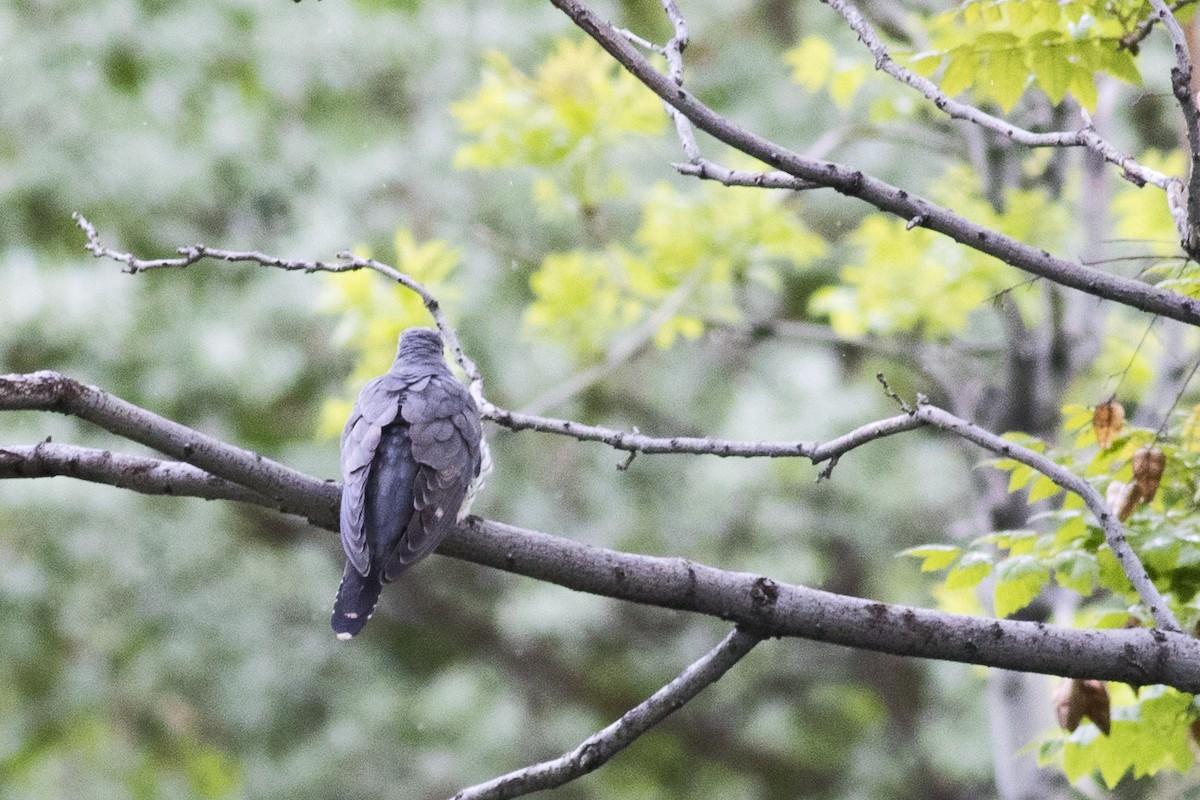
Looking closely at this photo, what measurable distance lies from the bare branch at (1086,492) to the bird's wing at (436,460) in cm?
92

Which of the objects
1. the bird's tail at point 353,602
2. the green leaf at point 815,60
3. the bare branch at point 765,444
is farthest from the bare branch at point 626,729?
the green leaf at point 815,60

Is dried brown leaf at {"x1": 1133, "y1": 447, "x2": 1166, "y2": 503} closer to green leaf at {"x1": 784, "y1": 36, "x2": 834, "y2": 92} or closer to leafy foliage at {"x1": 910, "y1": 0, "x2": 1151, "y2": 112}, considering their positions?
leafy foliage at {"x1": 910, "y1": 0, "x2": 1151, "y2": 112}

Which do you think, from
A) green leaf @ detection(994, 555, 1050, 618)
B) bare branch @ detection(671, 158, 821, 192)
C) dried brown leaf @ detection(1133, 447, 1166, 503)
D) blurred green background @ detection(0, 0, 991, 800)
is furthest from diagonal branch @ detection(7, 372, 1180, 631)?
blurred green background @ detection(0, 0, 991, 800)

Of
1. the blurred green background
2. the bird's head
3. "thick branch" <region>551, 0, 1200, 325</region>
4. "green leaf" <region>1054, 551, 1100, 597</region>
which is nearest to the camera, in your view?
"thick branch" <region>551, 0, 1200, 325</region>

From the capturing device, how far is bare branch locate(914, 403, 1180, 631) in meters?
1.99

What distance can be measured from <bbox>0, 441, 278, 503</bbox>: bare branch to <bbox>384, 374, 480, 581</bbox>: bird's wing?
335 mm

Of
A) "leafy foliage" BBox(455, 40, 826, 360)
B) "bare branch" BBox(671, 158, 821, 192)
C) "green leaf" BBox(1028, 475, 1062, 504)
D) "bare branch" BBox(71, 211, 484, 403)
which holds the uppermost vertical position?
"leafy foliage" BBox(455, 40, 826, 360)

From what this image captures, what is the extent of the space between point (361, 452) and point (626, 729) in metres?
0.89

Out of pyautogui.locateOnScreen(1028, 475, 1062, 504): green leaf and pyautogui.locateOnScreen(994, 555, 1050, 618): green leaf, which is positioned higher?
pyautogui.locateOnScreen(1028, 475, 1062, 504): green leaf

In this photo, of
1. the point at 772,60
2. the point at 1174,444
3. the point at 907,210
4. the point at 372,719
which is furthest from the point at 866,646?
the point at 772,60

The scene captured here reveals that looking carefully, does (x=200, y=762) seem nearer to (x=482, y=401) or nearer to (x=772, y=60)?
(x=772, y=60)

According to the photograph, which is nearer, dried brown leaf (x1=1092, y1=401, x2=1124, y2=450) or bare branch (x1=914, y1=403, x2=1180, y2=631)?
bare branch (x1=914, y1=403, x2=1180, y2=631)

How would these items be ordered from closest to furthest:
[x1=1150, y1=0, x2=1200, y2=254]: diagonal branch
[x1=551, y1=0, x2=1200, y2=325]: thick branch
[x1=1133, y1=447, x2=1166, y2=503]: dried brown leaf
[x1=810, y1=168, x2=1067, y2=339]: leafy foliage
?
[x1=1150, y1=0, x2=1200, y2=254]: diagonal branch
[x1=551, y1=0, x2=1200, y2=325]: thick branch
[x1=1133, y1=447, x2=1166, y2=503]: dried brown leaf
[x1=810, y1=168, x2=1067, y2=339]: leafy foliage

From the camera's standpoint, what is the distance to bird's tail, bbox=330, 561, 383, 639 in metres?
2.33
